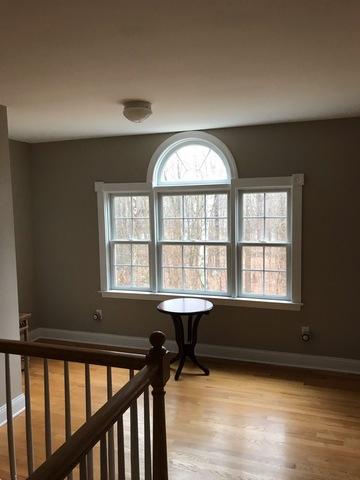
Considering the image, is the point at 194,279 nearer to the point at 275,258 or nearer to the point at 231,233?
the point at 231,233

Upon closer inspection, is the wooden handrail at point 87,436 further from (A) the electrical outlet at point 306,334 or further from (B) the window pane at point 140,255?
(B) the window pane at point 140,255

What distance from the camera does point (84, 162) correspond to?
15.5 feet

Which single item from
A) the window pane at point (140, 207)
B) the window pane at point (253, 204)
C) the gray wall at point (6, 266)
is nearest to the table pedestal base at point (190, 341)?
the window pane at point (253, 204)

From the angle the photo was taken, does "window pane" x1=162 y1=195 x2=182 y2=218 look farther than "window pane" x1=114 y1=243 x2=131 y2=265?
No

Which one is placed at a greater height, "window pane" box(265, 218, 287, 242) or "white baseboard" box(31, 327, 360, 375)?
"window pane" box(265, 218, 287, 242)

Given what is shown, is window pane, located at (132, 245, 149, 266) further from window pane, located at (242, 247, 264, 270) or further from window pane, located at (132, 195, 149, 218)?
window pane, located at (242, 247, 264, 270)

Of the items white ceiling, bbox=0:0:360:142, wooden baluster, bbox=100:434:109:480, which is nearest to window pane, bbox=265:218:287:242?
white ceiling, bbox=0:0:360:142

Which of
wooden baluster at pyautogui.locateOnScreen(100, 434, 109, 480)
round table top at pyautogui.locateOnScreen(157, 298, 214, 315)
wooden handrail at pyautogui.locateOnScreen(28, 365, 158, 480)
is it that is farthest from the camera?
round table top at pyautogui.locateOnScreen(157, 298, 214, 315)

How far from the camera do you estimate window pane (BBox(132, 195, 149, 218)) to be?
4578 millimetres

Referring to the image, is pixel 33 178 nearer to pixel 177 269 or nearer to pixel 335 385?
pixel 177 269

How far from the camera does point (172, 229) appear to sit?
4.52 m

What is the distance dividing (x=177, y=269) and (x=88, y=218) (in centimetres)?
126

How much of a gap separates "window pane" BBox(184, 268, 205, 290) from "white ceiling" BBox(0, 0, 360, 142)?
1722 millimetres

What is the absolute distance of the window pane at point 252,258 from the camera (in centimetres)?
420
